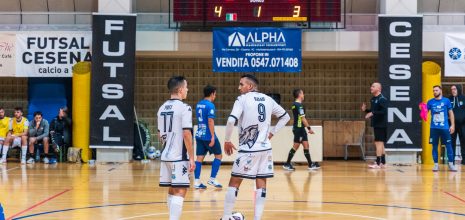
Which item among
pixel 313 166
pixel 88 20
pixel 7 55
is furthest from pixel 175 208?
pixel 88 20

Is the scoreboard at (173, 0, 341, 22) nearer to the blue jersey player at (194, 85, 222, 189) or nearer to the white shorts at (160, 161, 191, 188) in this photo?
the blue jersey player at (194, 85, 222, 189)

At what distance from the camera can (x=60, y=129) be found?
20656 mm

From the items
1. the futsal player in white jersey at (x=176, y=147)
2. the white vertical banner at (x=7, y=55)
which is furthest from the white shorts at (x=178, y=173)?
the white vertical banner at (x=7, y=55)

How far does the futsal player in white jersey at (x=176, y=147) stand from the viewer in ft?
27.3

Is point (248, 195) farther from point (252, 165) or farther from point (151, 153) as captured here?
point (151, 153)

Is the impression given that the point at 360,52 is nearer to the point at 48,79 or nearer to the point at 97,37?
the point at 97,37

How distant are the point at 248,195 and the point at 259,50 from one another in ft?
27.5

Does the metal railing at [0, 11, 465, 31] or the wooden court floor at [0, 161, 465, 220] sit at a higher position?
the metal railing at [0, 11, 465, 31]

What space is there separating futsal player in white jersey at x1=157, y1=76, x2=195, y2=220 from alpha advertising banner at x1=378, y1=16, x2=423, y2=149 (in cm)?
1284

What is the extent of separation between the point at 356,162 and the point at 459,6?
226 inches

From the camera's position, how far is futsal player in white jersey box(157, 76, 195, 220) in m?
8.33

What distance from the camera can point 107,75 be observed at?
2045 centimetres

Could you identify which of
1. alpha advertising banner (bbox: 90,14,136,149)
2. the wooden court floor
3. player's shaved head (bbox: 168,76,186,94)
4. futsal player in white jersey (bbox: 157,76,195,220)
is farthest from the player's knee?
alpha advertising banner (bbox: 90,14,136,149)

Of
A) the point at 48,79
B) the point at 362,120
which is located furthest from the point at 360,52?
the point at 48,79
